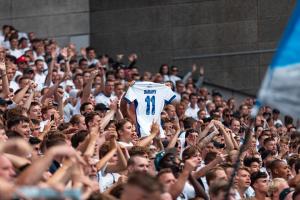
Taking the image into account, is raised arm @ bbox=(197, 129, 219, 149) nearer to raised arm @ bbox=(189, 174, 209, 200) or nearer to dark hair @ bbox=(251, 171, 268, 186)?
dark hair @ bbox=(251, 171, 268, 186)

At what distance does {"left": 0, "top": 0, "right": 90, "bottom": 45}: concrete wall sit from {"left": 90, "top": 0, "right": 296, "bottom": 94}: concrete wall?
514mm

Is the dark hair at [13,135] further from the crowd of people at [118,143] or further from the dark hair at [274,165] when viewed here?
the dark hair at [274,165]

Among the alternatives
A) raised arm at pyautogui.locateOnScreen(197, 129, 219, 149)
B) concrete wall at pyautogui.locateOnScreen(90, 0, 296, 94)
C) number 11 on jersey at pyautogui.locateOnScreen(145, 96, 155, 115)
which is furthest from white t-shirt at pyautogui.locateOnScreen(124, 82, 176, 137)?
concrete wall at pyautogui.locateOnScreen(90, 0, 296, 94)

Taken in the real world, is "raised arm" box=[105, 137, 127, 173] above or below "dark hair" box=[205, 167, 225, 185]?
above

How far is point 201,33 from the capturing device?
2686 cm

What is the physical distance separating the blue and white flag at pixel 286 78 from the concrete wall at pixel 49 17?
68.7ft

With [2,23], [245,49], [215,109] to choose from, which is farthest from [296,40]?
[2,23]

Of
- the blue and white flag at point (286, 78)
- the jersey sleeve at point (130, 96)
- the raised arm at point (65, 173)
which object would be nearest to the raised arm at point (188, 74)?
the jersey sleeve at point (130, 96)

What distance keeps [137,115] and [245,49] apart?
11.9m

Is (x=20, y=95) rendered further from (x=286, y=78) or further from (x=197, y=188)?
(x=286, y=78)

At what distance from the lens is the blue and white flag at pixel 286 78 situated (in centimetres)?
714

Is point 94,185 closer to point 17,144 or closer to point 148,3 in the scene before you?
point 17,144

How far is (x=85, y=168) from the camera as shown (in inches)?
329

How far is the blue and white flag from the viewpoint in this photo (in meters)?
7.14
